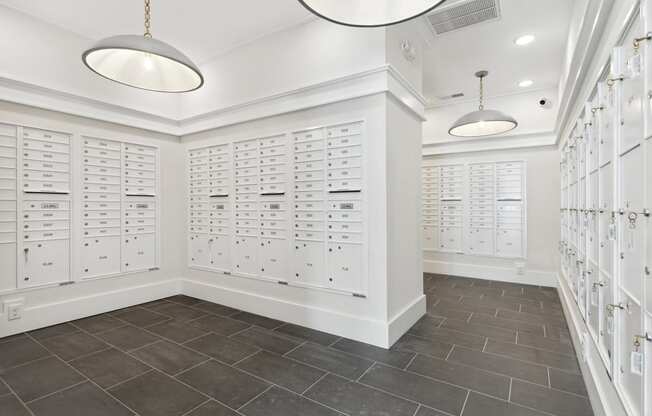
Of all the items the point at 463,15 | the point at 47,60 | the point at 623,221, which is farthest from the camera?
the point at 47,60

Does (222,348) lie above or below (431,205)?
below

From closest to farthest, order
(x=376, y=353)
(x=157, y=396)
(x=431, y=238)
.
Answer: (x=157, y=396) < (x=376, y=353) < (x=431, y=238)

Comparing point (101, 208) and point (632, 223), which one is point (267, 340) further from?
point (632, 223)

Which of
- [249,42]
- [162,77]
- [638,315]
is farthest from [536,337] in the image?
[249,42]

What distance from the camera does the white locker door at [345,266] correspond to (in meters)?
2.67

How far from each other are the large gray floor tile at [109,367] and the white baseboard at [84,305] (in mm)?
1004

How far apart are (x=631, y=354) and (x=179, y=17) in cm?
381

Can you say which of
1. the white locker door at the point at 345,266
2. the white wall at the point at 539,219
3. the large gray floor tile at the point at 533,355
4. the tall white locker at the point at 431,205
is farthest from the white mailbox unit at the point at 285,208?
the white wall at the point at 539,219

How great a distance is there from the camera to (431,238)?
5352 millimetres

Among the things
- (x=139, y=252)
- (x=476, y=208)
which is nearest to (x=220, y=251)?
(x=139, y=252)

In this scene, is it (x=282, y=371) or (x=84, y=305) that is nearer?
(x=282, y=371)

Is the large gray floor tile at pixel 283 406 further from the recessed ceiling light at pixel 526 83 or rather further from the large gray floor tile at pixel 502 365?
the recessed ceiling light at pixel 526 83

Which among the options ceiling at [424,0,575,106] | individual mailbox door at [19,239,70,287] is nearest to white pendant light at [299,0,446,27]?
ceiling at [424,0,575,106]

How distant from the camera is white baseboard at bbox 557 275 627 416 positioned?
4.74 feet
